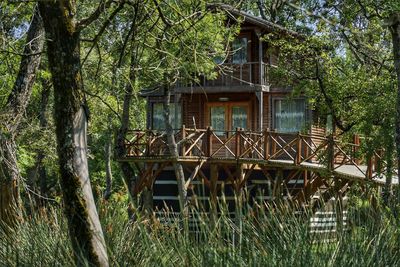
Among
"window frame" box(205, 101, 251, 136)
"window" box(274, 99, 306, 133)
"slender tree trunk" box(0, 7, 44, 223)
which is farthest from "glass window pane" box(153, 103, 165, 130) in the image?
"slender tree trunk" box(0, 7, 44, 223)

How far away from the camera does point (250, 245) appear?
156 inches

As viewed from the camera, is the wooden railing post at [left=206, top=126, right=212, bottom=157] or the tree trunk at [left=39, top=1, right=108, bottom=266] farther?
the wooden railing post at [left=206, top=126, right=212, bottom=157]

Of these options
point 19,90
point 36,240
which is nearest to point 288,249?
point 36,240

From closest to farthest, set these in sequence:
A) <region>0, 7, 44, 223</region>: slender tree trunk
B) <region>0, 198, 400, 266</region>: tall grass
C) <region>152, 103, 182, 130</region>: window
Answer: <region>0, 198, 400, 266</region>: tall grass → <region>0, 7, 44, 223</region>: slender tree trunk → <region>152, 103, 182, 130</region>: window

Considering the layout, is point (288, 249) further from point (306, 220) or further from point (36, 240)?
point (36, 240)

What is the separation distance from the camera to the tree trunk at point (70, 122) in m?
4.47

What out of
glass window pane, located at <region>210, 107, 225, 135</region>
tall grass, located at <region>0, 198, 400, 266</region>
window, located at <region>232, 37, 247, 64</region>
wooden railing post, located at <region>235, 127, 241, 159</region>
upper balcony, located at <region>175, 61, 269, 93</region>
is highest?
window, located at <region>232, 37, 247, 64</region>

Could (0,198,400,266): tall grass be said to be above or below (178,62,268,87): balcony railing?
below

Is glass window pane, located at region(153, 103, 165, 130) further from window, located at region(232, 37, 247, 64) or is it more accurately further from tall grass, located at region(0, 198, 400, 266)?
tall grass, located at region(0, 198, 400, 266)

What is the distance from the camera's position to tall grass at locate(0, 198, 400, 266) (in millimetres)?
3787

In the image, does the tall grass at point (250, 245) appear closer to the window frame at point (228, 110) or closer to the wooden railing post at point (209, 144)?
the wooden railing post at point (209, 144)

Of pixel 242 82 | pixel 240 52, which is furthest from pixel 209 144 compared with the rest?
pixel 240 52

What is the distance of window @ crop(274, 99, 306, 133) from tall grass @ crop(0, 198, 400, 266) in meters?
20.4

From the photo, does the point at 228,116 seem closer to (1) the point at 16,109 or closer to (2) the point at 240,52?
(2) the point at 240,52
